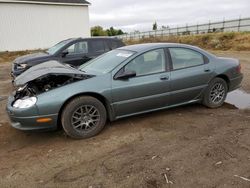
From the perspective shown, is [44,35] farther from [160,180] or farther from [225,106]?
[160,180]

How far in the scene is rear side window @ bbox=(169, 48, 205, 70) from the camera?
16.5 ft

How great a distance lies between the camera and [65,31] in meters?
25.4

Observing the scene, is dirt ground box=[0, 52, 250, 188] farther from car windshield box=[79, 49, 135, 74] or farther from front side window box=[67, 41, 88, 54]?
front side window box=[67, 41, 88, 54]

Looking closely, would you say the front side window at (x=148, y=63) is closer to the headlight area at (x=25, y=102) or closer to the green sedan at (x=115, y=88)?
the green sedan at (x=115, y=88)

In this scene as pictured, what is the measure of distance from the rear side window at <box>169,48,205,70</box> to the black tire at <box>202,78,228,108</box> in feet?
1.80

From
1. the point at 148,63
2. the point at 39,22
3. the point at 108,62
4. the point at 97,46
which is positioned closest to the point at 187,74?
the point at 148,63

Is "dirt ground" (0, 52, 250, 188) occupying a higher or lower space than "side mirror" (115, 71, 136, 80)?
lower

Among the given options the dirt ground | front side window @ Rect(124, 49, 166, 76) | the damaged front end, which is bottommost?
the dirt ground

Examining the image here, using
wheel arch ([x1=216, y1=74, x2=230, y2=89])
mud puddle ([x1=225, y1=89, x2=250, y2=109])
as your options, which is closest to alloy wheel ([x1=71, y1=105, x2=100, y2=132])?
wheel arch ([x1=216, y1=74, x2=230, y2=89])

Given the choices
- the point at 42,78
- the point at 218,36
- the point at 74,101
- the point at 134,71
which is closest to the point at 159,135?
the point at 134,71

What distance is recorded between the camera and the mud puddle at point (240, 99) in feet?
19.3

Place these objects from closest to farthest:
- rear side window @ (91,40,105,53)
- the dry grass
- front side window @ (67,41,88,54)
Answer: front side window @ (67,41,88,54) < rear side window @ (91,40,105,53) < the dry grass

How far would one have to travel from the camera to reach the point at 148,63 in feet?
15.8

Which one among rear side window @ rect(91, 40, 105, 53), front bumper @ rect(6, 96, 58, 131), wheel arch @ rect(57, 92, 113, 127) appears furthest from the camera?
rear side window @ rect(91, 40, 105, 53)
